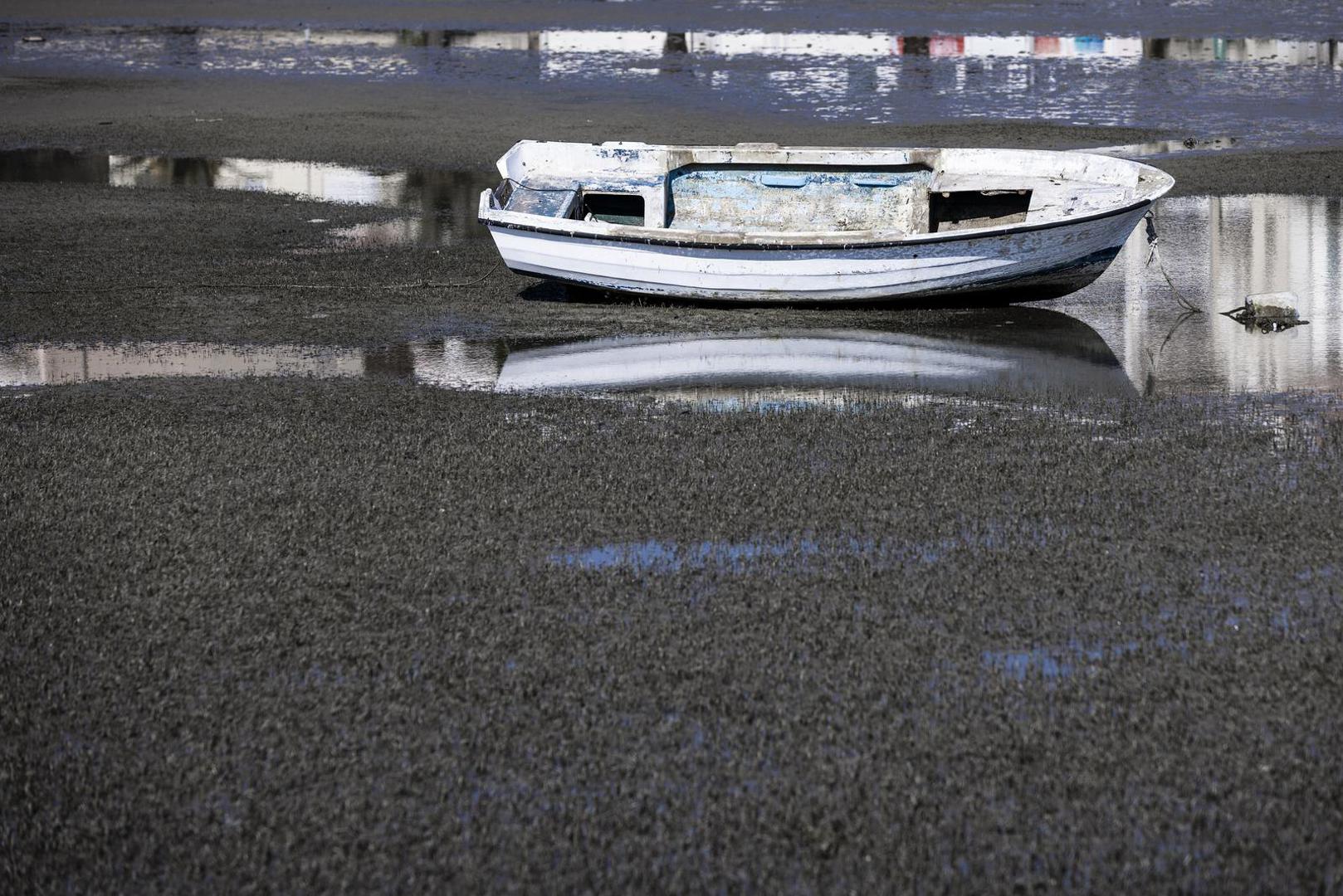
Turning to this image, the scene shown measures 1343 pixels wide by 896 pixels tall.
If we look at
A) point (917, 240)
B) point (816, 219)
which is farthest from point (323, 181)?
point (917, 240)

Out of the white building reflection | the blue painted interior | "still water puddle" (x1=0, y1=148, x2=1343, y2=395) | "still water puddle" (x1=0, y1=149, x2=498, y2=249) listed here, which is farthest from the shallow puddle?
the white building reflection

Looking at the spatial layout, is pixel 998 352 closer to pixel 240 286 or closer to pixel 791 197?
pixel 791 197

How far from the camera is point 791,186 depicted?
15930 millimetres

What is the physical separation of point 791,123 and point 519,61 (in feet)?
33.1

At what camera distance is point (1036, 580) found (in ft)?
24.7

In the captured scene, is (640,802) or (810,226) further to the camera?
(810,226)

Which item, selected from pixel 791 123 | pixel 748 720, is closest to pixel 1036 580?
pixel 748 720

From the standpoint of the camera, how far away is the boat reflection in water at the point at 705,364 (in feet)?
36.9

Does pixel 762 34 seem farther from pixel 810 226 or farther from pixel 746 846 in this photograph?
pixel 746 846

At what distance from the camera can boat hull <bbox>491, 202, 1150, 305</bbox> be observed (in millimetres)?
13664

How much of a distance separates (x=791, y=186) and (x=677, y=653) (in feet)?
32.1

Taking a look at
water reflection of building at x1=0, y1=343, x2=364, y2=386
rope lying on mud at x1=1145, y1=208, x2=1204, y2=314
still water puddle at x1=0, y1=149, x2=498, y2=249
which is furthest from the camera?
still water puddle at x1=0, y1=149, x2=498, y2=249

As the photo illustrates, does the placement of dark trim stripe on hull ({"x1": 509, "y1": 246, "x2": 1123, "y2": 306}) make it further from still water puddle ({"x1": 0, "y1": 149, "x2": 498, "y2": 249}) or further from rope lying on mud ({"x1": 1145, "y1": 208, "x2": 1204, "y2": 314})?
still water puddle ({"x1": 0, "y1": 149, "x2": 498, "y2": 249})

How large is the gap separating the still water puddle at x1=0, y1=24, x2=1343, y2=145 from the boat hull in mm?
9839
